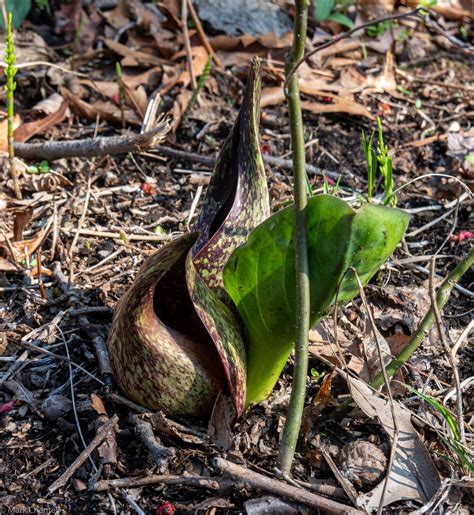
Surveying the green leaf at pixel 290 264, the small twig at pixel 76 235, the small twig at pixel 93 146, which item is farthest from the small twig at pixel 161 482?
the small twig at pixel 93 146

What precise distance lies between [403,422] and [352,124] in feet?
5.78

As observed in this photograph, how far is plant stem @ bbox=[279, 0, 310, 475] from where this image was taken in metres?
1.34

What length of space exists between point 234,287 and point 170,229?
99 cm

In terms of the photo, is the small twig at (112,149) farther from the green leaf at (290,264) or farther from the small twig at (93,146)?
the green leaf at (290,264)

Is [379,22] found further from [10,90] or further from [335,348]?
[10,90]

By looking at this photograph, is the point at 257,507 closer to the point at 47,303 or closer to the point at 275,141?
the point at 47,303

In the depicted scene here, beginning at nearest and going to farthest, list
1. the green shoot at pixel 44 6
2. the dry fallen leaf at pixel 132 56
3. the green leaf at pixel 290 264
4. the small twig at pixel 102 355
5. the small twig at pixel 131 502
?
the green leaf at pixel 290 264
the small twig at pixel 131 502
the small twig at pixel 102 355
the dry fallen leaf at pixel 132 56
the green shoot at pixel 44 6

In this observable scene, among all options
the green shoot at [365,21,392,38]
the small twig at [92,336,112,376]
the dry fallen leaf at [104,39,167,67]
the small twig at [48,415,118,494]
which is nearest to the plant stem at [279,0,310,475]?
the small twig at [48,415,118,494]

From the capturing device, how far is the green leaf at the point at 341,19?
366 cm

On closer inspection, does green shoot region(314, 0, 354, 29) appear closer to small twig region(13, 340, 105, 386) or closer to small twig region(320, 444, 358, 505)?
small twig region(13, 340, 105, 386)

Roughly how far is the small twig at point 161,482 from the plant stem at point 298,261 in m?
0.16

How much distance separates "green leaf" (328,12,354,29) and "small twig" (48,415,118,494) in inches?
101

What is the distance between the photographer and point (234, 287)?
1646 mm

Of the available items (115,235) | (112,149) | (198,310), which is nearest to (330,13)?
(112,149)
